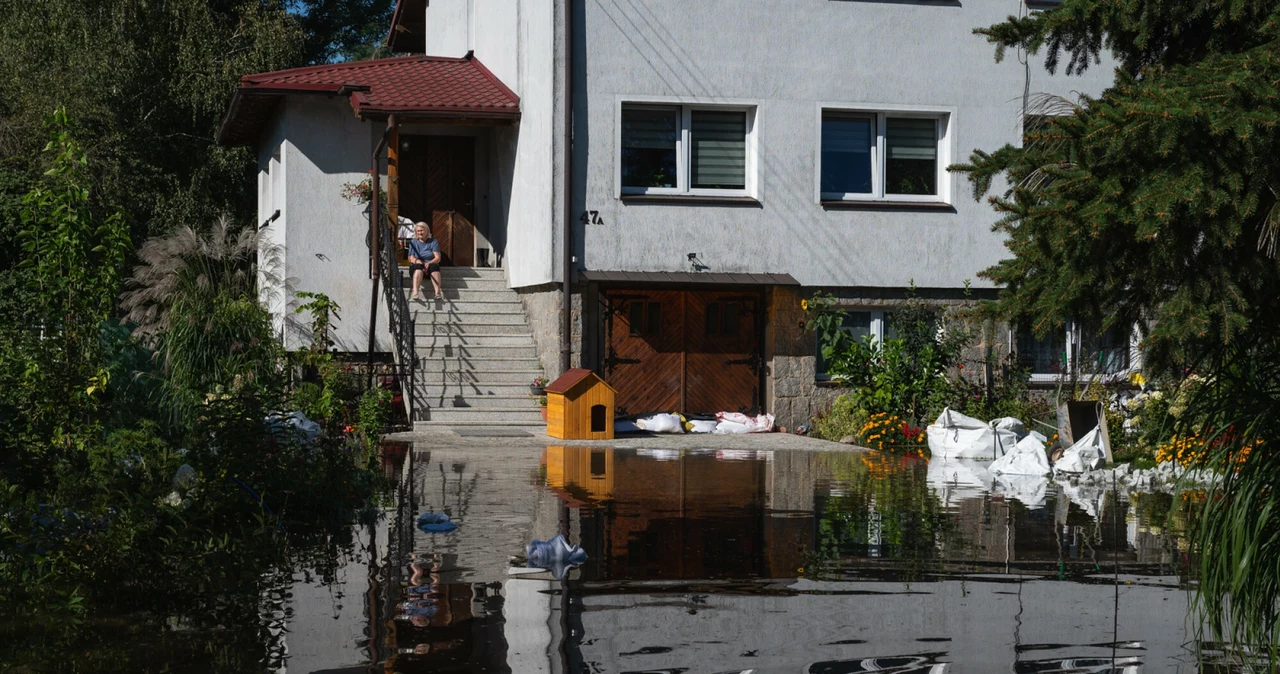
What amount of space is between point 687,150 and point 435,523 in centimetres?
1126

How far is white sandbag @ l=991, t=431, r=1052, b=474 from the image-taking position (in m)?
14.5

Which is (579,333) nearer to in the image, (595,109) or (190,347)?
(595,109)

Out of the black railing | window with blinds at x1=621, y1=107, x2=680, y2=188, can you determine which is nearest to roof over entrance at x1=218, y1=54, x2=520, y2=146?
the black railing

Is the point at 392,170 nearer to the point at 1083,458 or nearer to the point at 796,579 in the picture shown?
the point at 1083,458

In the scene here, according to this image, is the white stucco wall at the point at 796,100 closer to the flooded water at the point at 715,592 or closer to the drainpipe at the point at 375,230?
the drainpipe at the point at 375,230

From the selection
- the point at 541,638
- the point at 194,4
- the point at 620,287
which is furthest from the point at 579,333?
the point at 194,4

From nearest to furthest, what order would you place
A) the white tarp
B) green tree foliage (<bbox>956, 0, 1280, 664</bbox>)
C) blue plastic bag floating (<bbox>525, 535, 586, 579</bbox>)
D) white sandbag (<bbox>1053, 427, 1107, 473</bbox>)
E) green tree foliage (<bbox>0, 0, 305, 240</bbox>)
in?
green tree foliage (<bbox>956, 0, 1280, 664</bbox>), blue plastic bag floating (<bbox>525, 535, 586, 579</bbox>), the white tarp, white sandbag (<bbox>1053, 427, 1107, 473</bbox>), green tree foliage (<bbox>0, 0, 305, 240</bbox>)

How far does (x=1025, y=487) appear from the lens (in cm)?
1330

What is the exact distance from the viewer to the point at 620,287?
2028cm

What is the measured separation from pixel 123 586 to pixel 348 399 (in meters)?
12.2

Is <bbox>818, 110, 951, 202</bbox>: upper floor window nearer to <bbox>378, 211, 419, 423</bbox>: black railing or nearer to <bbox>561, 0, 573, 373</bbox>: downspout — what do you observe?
<bbox>561, 0, 573, 373</bbox>: downspout

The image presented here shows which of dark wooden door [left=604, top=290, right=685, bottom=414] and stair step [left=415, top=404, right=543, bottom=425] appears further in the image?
dark wooden door [left=604, top=290, right=685, bottom=414]

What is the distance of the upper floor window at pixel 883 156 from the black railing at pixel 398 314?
20.2 feet

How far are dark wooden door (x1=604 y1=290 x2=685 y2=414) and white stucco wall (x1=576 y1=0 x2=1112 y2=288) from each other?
0.81m
